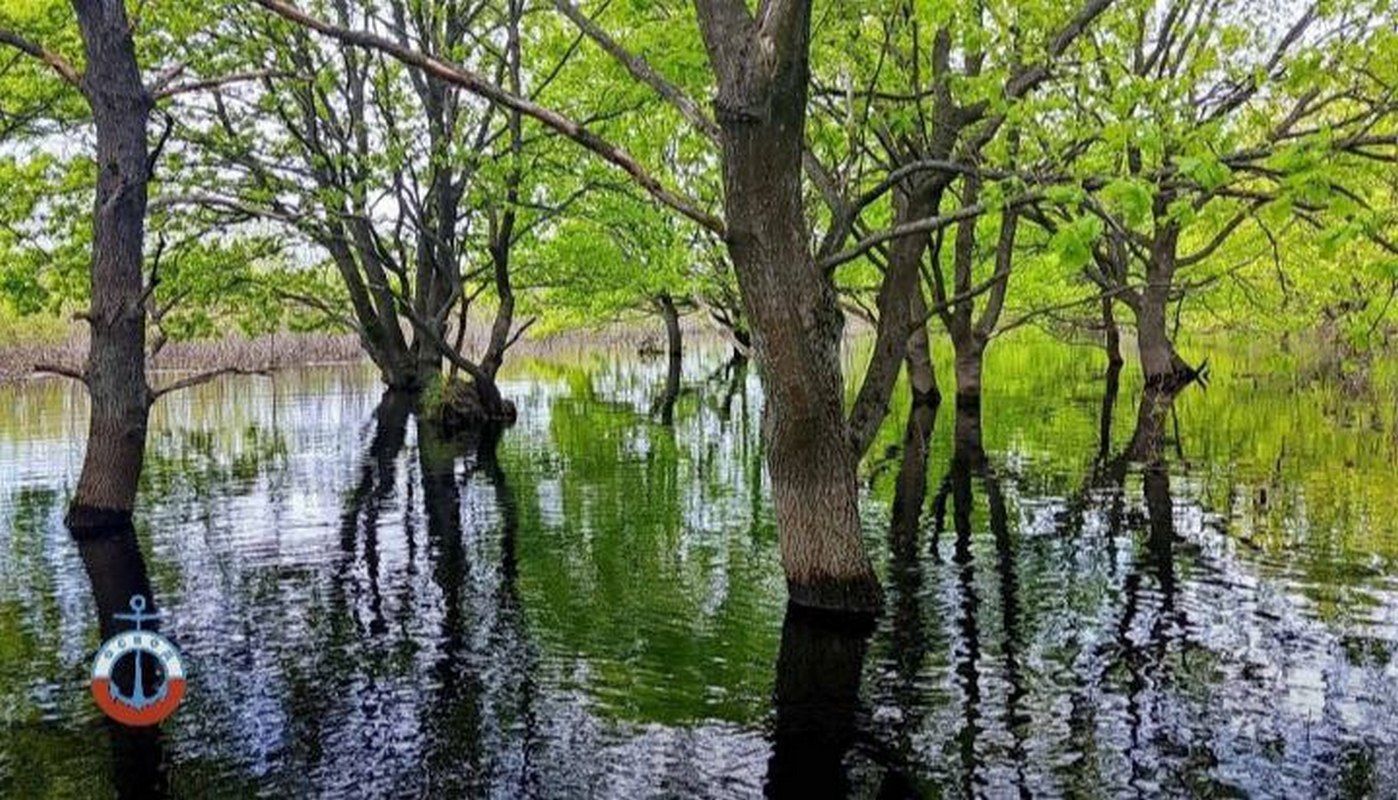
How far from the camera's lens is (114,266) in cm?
1459

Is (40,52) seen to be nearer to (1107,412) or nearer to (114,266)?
(114,266)

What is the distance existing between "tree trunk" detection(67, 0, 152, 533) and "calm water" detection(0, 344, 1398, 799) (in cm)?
113

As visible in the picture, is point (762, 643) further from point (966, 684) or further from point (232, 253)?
point (232, 253)

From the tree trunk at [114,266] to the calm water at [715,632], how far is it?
1.13m

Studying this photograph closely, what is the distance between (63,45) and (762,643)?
17.7m

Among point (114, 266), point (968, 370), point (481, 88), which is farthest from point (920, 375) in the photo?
point (481, 88)

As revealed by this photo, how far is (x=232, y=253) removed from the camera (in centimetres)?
2198

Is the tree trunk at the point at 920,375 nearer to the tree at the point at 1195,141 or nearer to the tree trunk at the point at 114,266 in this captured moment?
the tree at the point at 1195,141

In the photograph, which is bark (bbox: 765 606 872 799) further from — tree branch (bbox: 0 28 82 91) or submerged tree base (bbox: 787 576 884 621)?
tree branch (bbox: 0 28 82 91)

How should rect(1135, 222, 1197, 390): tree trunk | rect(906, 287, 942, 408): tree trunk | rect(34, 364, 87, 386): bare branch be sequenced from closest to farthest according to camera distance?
1. rect(34, 364, 87, 386): bare branch
2. rect(1135, 222, 1197, 390): tree trunk
3. rect(906, 287, 942, 408): tree trunk

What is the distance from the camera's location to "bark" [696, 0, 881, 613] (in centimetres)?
890

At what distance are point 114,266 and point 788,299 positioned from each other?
1023 cm

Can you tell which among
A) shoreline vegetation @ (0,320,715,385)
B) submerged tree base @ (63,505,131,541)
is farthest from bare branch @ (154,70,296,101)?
shoreline vegetation @ (0,320,715,385)

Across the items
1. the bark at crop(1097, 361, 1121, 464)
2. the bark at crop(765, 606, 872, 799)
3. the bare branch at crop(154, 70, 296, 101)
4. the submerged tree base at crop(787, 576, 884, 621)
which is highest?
the bare branch at crop(154, 70, 296, 101)
